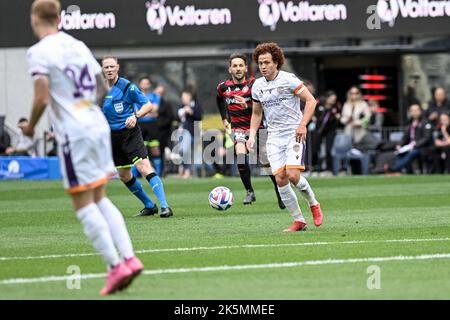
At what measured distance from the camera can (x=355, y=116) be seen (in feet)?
96.6

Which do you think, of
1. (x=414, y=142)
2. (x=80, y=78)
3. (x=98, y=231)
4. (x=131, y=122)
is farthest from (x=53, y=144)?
(x=98, y=231)

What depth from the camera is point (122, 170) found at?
16.4 metres

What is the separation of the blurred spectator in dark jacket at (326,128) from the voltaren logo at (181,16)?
4.85 metres

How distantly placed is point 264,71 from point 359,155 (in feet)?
52.2

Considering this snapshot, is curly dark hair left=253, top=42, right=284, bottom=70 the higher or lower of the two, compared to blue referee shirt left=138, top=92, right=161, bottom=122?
higher

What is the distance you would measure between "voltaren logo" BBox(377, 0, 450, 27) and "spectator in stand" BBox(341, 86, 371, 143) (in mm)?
3219

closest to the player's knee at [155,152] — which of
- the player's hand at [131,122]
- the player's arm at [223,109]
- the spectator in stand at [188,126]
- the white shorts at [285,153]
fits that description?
the spectator in stand at [188,126]

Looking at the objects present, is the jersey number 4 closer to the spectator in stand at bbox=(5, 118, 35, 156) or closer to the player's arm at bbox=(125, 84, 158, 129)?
the player's arm at bbox=(125, 84, 158, 129)

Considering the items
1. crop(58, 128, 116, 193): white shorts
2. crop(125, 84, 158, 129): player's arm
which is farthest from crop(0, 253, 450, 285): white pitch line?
crop(125, 84, 158, 129): player's arm

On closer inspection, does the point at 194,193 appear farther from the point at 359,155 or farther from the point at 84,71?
the point at 84,71

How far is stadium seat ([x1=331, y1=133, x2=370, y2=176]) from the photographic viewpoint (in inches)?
1150

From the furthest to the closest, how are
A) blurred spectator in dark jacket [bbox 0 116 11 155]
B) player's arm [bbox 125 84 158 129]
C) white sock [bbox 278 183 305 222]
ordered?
blurred spectator in dark jacket [bbox 0 116 11 155] < player's arm [bbox 125 84 158 129] < white sock [bbox 278 183 305 222]

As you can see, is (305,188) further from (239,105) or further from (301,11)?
(301,11)
